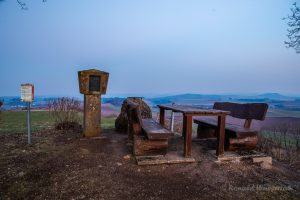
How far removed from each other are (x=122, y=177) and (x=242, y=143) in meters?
2.96

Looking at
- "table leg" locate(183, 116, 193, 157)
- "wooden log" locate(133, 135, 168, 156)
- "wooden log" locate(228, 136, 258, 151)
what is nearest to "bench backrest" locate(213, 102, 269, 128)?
"wooden log" locate(228, 136, 258, 151)

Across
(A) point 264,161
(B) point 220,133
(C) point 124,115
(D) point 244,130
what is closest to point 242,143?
(D) point 244,130

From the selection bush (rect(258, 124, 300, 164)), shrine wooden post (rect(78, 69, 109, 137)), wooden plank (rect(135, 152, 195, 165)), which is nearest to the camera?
wooden plank (rect(135, 152, 195, 165))

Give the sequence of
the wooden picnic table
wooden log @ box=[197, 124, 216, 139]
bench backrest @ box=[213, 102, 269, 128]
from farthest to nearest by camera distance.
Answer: wooden log @ box=[197, 124, 216, 139] < bench backrest @ box=[213, 102, 269, 128] < the wooden picnic table

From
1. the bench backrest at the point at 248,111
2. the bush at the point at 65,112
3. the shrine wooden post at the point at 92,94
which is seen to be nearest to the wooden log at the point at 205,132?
the bench backrest at the point at 248,111

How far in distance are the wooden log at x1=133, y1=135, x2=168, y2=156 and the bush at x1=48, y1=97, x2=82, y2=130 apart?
4.03 m

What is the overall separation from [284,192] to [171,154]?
2.20 meters

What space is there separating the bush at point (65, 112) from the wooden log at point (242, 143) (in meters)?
5.28

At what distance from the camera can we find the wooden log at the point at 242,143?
511 cm

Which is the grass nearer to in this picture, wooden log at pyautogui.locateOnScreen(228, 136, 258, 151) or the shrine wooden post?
the shrine wooden post

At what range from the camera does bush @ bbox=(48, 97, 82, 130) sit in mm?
7805

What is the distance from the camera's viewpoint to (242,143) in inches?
203

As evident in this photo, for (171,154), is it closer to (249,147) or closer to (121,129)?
(249,147)

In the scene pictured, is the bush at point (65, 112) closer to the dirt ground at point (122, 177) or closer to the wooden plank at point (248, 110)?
the dirt ground at point (122, 177)
